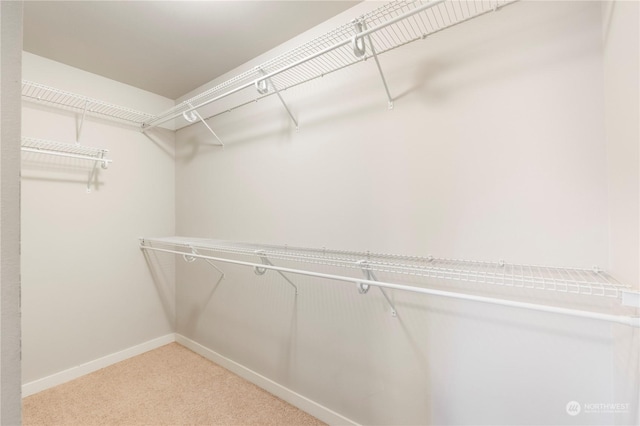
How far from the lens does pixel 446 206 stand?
119 centimetres

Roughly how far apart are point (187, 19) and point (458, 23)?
139 centimetres

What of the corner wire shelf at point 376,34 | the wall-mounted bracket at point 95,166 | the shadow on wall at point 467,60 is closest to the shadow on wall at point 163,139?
the wall-mounted bracket at point 95,166

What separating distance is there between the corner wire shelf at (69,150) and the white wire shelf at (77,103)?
0.88 ft

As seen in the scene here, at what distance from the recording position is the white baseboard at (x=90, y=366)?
6.04 feet

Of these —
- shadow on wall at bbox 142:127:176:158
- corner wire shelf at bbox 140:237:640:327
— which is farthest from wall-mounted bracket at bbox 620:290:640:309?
shadow on wall at bbox 142:127:176:158

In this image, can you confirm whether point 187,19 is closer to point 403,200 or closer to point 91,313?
point 403,200

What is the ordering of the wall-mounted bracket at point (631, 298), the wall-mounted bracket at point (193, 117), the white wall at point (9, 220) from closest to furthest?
the white wall at point (9, 220), the wall-mounted bracket at point (631, 298), the wall-mounted bracket at point (193, 117)

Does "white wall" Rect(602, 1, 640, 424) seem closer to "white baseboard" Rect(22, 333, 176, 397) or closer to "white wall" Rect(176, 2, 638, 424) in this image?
"white wall" Rect(176, 2, 638, 424)

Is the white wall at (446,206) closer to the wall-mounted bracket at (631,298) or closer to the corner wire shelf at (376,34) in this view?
the corner wire shelf at (376,34)

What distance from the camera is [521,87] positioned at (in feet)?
3.38

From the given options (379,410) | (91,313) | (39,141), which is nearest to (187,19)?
(39,141)

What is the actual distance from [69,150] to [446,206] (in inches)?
99.2

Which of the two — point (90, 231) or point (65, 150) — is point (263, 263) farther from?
point (65, 150)

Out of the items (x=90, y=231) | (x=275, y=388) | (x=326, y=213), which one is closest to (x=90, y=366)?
(x=90, y=231)
